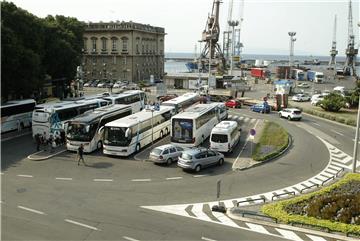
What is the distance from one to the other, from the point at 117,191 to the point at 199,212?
19.3ft

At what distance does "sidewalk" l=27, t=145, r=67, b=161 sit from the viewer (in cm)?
3306

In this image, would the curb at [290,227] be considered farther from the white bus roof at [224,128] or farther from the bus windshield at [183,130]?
the bus windshield at [183,130]

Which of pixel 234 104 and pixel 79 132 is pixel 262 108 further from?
pixel 79 132

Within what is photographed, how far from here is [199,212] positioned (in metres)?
22.0

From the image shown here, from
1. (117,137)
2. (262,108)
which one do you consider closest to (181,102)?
(117,137)

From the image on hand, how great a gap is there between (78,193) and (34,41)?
1246 inches

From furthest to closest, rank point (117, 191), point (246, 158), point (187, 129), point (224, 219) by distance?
point (187, 129), point (246, 158), point (117, 191), point (224, 219)

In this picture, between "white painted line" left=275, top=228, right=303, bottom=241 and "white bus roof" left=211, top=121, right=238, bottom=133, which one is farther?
"white bus roof" left=211, top=121, right=238, bottom=133

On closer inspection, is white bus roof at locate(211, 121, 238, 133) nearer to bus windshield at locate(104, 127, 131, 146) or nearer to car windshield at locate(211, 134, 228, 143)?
car windshield at locate(211, 134, 228, 143)

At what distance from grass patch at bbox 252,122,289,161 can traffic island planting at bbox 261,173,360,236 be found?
10266 mm

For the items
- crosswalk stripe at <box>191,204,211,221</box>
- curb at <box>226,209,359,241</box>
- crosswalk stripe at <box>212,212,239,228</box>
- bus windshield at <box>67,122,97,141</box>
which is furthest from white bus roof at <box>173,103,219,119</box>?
curb at <box>226,209,359,241</box>

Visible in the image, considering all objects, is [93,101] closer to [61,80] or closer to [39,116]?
[39,116]

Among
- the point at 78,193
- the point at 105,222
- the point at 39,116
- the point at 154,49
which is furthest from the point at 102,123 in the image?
the point at 154,49

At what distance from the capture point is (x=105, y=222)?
20.0m
